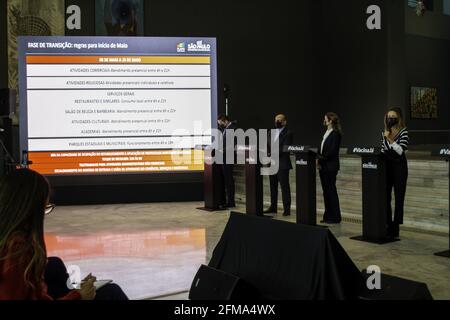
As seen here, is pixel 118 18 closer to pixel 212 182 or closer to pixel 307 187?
pixel 212 182

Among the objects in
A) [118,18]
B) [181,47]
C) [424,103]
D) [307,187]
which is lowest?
[307,187]

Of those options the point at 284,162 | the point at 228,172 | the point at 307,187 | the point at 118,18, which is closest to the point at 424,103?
the point at 228,172

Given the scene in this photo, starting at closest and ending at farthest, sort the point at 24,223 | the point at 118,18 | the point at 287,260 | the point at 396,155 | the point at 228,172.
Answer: the point at 24,223 → the point at 287,260 → the point at 396,155 → the point at 228,172 → the point at 118,18

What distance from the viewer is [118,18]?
28.6 ft

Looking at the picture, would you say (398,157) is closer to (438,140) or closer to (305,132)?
(305,132)

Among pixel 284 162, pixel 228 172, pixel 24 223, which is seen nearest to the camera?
pixel 24 223

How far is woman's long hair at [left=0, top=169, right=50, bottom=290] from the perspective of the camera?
5.33ft

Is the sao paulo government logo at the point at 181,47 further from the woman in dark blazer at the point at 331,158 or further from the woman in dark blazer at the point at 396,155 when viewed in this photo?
the woman in dark blazer at the point at 396,155

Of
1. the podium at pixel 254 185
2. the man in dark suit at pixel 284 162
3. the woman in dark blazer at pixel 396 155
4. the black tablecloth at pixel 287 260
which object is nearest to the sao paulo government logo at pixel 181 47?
the man in dark suit at pixel 284 162

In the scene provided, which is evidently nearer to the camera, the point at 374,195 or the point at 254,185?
the point at 374,195

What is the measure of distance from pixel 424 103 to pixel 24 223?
11.0 meters

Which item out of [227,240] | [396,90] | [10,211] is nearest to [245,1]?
[396,90]

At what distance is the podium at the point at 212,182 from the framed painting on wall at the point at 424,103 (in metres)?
5.35

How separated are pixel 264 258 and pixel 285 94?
720 cm
